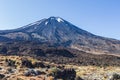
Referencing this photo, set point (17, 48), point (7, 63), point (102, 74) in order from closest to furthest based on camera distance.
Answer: point (102, 74) → point (7, 63) → point (17, 48)

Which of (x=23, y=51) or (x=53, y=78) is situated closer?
(x=53, y=78)

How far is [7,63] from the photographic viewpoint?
68312mm

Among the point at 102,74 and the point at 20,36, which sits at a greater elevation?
the point at 20,36

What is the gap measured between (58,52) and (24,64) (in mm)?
44305

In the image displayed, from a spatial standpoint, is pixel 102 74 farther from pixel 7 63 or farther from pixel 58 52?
pixel 58 52

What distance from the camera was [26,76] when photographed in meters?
54.6

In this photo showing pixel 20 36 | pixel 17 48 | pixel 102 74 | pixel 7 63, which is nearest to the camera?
pixel 102 74

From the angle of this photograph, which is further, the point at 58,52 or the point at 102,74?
the point at 58,52

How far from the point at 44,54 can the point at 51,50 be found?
6070 millimetres

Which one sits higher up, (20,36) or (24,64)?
(20,36)

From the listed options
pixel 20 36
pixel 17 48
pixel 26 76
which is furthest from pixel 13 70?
pixel 20 36

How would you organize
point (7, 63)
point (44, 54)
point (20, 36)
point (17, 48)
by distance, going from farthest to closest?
point (20, 36)
point (17, 48)
point (44, 54)
point (7, 63)

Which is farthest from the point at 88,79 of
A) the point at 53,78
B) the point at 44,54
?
the point at 44,54

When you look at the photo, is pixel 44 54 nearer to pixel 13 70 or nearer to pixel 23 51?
pixel 23 51
